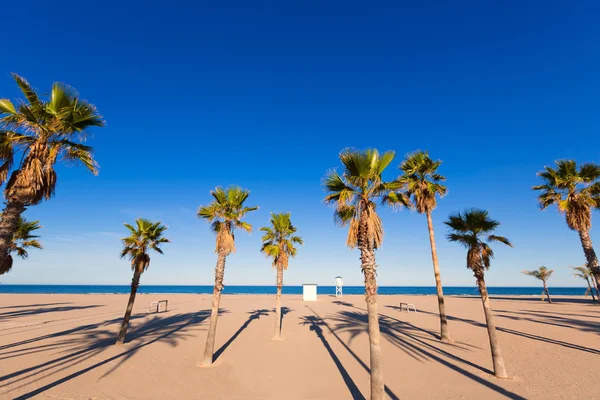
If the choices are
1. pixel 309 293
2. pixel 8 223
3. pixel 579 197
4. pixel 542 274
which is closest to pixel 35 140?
pixel 8 223

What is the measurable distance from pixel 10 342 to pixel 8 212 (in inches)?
632

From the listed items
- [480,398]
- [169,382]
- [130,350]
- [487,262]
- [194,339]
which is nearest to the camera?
[480,398]

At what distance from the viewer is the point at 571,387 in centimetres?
1014

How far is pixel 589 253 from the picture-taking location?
16.4 m

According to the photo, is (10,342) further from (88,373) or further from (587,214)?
(587,214)

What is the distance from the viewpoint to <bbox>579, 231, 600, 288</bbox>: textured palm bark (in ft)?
52.6

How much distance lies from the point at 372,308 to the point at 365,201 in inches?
144

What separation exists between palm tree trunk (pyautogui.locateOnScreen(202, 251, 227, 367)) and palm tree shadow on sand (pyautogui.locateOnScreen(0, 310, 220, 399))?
406cm

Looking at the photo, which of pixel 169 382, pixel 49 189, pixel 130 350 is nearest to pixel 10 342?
pixel 130 350

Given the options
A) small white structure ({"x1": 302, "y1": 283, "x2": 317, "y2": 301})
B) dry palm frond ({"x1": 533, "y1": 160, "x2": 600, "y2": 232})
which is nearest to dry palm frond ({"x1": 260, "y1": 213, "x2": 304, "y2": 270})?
dry palm frond ({"x1": 533, "y1": 160, "x2": 600, "y2": 232})

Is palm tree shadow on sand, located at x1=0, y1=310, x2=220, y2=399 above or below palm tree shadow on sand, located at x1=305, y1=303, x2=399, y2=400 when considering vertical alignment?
above

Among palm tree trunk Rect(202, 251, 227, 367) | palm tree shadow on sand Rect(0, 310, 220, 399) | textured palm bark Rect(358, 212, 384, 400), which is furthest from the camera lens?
palm tree trunk Rect(202, 251, 227, 367)

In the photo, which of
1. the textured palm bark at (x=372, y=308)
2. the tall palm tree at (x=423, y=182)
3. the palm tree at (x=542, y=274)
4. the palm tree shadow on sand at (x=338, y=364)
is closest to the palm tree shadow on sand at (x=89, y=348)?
the palm tree shadow on sand at (x=338, y=364)

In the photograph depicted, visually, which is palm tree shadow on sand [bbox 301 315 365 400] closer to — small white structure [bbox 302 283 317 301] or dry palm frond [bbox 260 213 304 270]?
dry palm frond [bbox 260 213 304 270]
